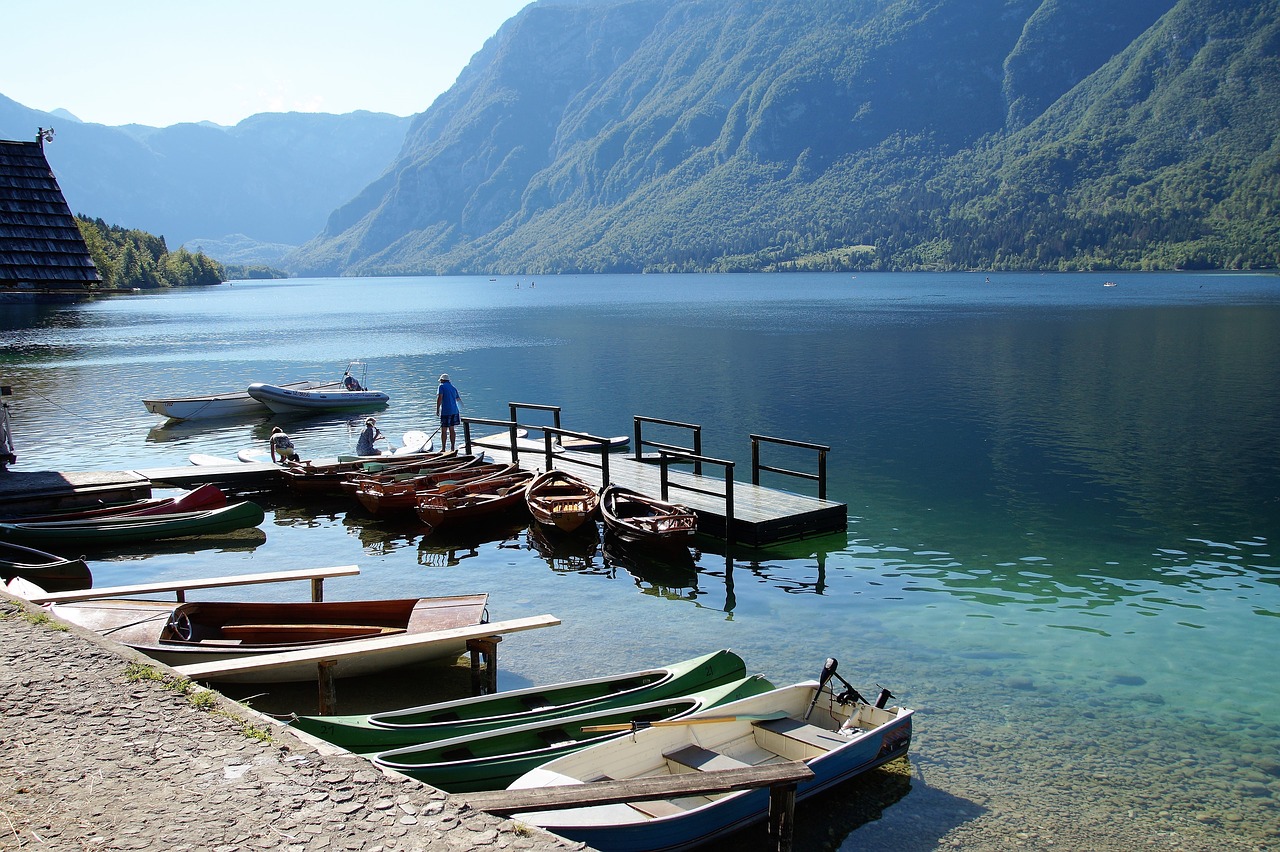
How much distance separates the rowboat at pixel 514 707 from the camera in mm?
8977

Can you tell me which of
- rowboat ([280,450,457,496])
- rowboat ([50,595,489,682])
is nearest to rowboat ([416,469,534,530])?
rowboat ([280,450,457,496])

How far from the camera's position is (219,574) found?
61.2 ft

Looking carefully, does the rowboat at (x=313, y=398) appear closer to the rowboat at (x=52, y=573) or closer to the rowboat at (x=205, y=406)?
the rowboat at (x=205, y=406)

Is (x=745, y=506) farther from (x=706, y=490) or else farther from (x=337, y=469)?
(x=337, y=469)

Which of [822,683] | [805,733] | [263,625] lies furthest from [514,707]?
[263,625]

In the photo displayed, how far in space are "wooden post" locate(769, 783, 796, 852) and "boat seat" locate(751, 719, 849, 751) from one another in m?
1.45

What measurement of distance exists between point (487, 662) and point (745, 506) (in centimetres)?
958

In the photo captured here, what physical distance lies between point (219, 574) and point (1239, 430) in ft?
104

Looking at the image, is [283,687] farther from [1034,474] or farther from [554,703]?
[1034,474]

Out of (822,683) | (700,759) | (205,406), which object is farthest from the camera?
(205,406)

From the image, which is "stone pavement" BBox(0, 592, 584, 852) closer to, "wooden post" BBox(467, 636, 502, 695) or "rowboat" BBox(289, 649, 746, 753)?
"rowboat" BBox(289, 649, 746, 753)

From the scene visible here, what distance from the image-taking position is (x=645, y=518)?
64.3 ft

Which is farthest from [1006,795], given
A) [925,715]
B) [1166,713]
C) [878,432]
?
[878,432]

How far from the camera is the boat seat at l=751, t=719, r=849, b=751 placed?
9695mm
